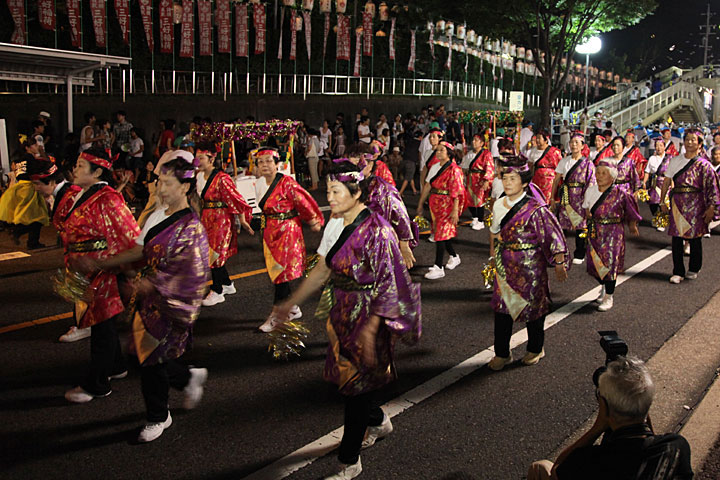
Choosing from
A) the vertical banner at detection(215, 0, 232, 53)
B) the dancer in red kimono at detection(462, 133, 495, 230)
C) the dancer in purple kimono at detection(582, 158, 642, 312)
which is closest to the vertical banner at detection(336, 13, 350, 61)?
the vertical banner at detection(215, 0, 232, 53)

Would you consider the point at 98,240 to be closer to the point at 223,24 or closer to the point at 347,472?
the point at 347,472

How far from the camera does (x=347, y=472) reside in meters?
3.93

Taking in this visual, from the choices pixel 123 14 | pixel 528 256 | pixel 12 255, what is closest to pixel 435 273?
pixel 528 256

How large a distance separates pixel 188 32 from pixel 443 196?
579 inches

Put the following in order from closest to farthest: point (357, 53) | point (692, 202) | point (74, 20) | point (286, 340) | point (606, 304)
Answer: point (286, 340), point (606, 304), point (692, 202), point (74, 20), point (357, 53)

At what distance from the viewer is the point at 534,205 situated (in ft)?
18.1

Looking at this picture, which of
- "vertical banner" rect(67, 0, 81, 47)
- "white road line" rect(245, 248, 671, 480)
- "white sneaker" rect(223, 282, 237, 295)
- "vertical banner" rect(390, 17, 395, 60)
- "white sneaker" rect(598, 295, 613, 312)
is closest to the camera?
"white road line" rect(245, 248, 671, 480)

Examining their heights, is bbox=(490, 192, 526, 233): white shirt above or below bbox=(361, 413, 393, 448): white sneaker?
above

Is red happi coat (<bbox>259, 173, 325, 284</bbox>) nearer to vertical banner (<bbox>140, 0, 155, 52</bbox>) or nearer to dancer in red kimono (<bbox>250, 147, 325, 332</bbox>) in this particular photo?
dancer in red kimono (<bbox>250, 147, 325, 332</bbox>)

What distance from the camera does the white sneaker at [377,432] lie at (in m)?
4.34

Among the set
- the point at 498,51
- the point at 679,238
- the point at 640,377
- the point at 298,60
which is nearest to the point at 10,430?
the point at 640,377

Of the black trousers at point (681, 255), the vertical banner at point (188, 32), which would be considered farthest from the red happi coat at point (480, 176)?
the vertical banner at point (188, 32)

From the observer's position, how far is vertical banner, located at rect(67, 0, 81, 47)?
17.5 meters

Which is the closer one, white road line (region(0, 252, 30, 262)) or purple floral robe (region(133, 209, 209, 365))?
purple floral robe (region(133, 209, 209, 365))
